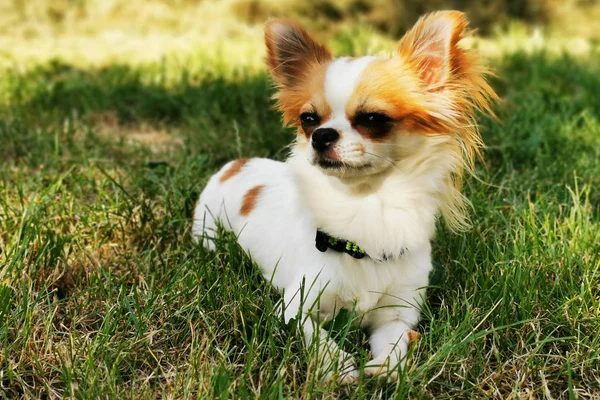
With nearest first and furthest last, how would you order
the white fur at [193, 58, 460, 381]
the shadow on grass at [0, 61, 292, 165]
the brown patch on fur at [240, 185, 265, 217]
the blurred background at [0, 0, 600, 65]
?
the white fur at [193, 58, 460, 381]
the brown patch on fur at [240, 185, 265, 217]
the shadow on grass at [0, 61, 292, 165]
the blurred background at [0, 0, 600, 65]

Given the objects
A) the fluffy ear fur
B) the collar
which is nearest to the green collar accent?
the collar

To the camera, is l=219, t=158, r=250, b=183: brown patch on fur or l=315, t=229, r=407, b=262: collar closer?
l=315, t=229, r=407, b=262: collar

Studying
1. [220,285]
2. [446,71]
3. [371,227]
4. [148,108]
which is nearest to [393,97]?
[446,71]

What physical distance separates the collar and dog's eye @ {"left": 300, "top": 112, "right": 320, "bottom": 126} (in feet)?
1.24

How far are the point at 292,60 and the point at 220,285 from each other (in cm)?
89

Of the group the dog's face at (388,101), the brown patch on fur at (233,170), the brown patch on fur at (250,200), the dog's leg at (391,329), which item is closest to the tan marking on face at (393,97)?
the dog's face at (388,101)

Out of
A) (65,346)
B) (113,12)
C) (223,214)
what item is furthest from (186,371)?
(113,12)

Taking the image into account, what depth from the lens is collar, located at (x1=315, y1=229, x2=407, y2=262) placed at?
2102mm

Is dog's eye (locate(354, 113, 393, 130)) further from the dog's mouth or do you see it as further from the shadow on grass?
the shadow on grass

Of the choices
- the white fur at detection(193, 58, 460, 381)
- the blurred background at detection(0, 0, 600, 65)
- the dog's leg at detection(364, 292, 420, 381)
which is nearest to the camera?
the dog's leg at detection(364, 292, 420, 381)

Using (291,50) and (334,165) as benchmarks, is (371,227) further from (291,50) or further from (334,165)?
(291,50)

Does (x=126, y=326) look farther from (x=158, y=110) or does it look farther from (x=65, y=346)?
(x=158, y=110)

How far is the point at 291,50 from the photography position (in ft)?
7.77

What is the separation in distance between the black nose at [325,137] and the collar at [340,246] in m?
0.32
